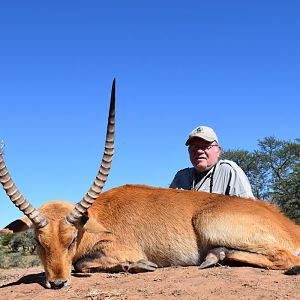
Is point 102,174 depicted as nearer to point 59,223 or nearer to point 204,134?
point 59,223

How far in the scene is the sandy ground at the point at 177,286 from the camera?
17.3ft

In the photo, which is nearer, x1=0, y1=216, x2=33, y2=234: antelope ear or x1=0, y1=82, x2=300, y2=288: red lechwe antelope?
x1=0, y1=82, x2=300, y2=288: red lechwe antelope

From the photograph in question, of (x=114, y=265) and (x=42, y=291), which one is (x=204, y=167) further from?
(x=42, y=291)

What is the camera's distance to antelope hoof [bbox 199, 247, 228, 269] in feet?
21.9

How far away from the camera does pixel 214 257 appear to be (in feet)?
22.3

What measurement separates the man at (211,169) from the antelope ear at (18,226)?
3.42m

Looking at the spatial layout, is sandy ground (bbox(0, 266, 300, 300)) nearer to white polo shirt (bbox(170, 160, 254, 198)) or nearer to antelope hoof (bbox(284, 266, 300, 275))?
antelope hoof (bbox(284, 266, 300, 275))

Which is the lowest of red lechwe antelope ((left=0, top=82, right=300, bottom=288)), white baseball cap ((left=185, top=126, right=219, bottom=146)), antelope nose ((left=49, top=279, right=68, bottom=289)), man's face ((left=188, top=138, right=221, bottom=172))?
antelope nose ((left=49, top=279, right=68, bottom=289))

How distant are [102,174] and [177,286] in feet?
6.24

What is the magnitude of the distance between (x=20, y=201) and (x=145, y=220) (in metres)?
1.80

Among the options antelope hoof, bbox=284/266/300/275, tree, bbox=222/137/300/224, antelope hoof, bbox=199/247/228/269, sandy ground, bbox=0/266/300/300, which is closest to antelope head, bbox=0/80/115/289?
sandy ground, bbox=0/266/300/300

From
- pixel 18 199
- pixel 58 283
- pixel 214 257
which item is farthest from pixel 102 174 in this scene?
pixel 214 257

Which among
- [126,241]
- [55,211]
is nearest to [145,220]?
[126,241]

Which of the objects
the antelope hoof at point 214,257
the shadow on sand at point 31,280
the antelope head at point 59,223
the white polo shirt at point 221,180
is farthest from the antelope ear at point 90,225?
the white polo shirt at point 221,180
